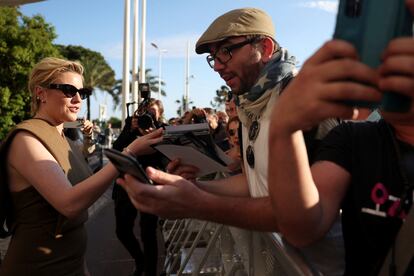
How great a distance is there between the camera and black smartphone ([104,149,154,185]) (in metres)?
1.32

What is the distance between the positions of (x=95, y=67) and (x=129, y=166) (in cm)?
6972

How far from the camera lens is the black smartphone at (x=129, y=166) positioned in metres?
1.32

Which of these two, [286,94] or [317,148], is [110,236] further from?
[286,94]

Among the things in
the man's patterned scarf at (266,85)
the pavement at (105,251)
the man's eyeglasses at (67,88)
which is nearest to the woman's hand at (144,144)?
the man's patterned scarf at (266,85)

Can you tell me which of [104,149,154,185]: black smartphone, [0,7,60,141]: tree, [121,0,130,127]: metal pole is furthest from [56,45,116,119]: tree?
[104,149,154,185]: black smartphone

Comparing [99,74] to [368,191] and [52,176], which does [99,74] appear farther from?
[368,191]

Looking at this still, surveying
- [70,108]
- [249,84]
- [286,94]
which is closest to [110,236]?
[70,108]

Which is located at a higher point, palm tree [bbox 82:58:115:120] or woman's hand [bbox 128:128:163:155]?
woman's hand [bbox 128:128:163:155]

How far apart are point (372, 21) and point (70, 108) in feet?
7.07

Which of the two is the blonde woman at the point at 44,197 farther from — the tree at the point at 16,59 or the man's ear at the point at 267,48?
the tree at the point at 16,59

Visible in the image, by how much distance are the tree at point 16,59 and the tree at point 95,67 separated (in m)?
41.0

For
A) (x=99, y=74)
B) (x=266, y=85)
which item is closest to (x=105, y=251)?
(x=266, y=85)

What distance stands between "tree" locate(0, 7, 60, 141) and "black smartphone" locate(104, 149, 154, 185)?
60.7 ft

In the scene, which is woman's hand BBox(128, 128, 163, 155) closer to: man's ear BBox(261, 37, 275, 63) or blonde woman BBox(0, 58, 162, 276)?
blonde woman BBox(0, 58, 162, 276)
